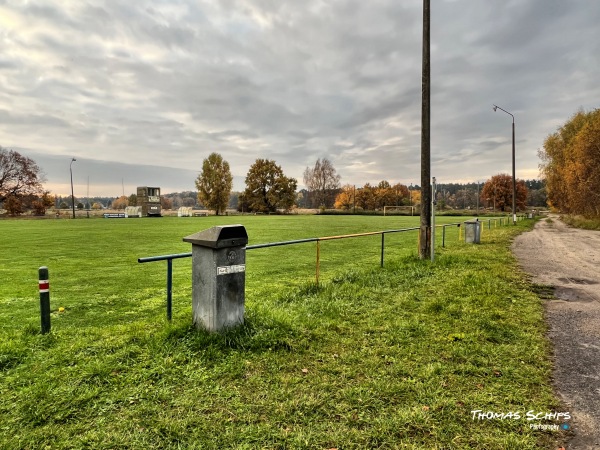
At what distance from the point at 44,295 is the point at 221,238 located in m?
2.54

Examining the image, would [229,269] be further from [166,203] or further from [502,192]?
[166,203]

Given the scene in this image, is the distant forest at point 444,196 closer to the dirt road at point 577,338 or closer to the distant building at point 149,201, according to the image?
the distant building at point 149,201

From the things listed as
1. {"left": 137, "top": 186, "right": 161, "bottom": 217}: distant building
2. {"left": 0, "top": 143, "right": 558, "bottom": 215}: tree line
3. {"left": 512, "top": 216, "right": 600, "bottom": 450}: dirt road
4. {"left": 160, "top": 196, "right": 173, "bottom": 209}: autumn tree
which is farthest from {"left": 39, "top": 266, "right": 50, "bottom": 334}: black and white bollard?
{"left": 160, "top": 196, "right": 173, "bottom": 209}: autumn tree

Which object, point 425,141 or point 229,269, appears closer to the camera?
point 229,269

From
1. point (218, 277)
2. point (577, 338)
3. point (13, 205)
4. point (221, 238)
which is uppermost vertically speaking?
point (13, 205)

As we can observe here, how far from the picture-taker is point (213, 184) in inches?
3398

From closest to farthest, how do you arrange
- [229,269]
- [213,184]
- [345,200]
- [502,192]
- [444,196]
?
[229,269]
[213,184]
[502,192]
[345,200]
[444,196]

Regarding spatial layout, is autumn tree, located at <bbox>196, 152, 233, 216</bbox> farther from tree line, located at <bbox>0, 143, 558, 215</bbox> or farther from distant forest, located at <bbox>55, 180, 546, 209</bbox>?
distant forest, located at <bbox>55, 180, 546, 209</bbox>

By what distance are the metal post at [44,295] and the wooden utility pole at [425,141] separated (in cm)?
925

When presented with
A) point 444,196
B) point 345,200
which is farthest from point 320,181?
point 444,196

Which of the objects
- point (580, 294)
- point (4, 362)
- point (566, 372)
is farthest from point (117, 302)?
point (580, 294)

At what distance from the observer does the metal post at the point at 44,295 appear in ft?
14.9

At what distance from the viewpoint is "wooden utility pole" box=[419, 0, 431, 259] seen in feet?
35.3

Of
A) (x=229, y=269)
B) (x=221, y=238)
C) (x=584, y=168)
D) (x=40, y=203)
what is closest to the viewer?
(x=221, y=238)
